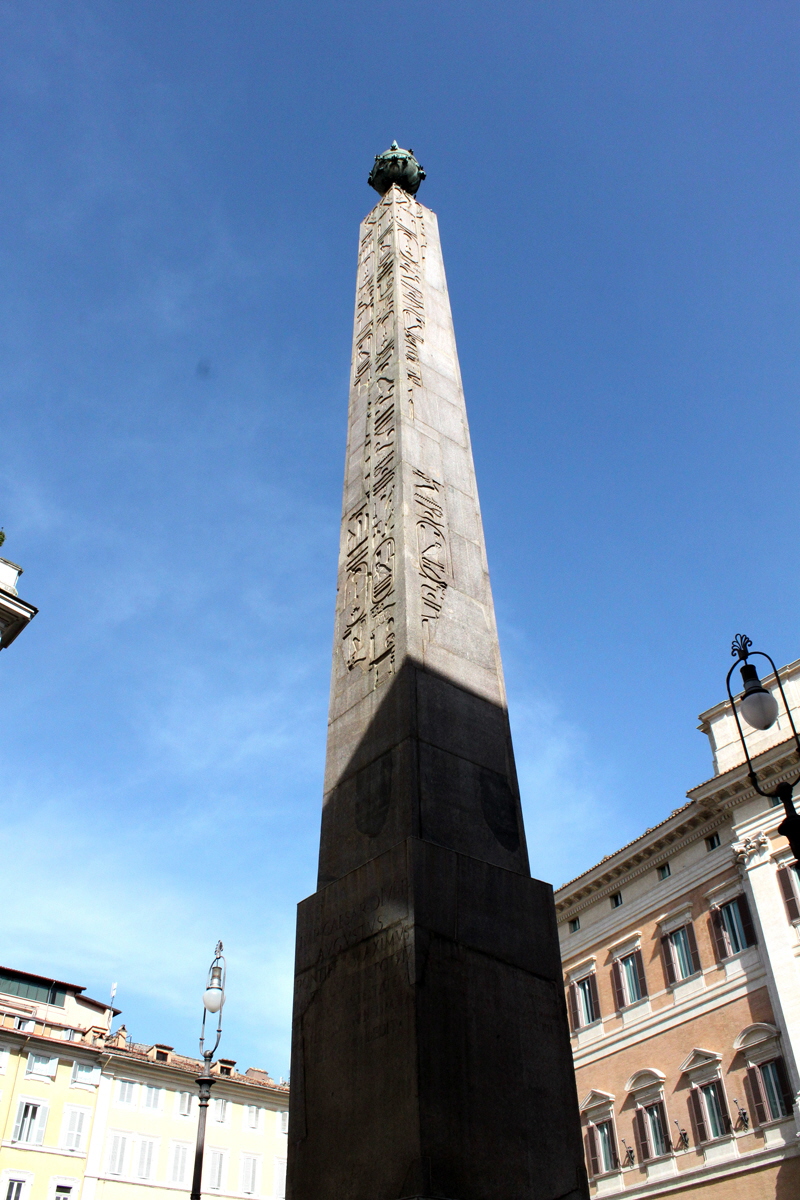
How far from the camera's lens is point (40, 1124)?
1257 inches

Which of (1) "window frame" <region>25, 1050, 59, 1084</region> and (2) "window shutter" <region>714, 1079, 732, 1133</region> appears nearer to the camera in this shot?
(2) "window shutter" <region>714, 1079, 732, 1133</region>

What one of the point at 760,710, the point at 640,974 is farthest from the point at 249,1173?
the point at 760,710

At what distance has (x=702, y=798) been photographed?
22828 millimetres

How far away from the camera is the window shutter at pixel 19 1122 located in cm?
3114

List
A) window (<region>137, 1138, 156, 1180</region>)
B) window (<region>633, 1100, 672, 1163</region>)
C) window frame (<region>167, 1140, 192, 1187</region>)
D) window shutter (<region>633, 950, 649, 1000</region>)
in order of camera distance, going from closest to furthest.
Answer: window (<region>633, 1100, 672, 1163</region>) → window shutter (<region>633, 950, 649, 1000</region>) → window (<region>137, 1138, 156, 1180</region>) → window frame (<region>167, 1140, 192, 1187</region>)

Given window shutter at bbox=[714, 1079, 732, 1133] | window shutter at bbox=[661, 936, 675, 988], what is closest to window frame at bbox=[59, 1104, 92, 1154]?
window shutter at bbox=[661, 936, 675, 988]

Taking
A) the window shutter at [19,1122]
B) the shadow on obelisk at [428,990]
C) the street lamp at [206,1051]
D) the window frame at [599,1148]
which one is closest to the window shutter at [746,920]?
the window frame at [599,1148]

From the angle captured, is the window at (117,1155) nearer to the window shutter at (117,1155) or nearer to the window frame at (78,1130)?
the window shutter at (117,1155)

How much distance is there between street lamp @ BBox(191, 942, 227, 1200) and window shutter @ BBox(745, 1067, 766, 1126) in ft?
39.4

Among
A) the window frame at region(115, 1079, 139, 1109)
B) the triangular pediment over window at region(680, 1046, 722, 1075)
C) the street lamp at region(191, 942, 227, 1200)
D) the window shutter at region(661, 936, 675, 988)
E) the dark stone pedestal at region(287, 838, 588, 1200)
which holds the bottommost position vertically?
the dark stone pedestal at region(287, 838, 588, 1200)

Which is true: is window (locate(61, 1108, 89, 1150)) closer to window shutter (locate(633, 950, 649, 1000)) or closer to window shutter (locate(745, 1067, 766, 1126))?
window shutter (locate(633, 950, 649, 1000))

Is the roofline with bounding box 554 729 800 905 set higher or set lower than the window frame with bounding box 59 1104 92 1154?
higher

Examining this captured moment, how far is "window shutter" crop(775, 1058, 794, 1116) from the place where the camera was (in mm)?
18406

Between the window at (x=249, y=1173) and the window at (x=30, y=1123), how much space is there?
844cm
